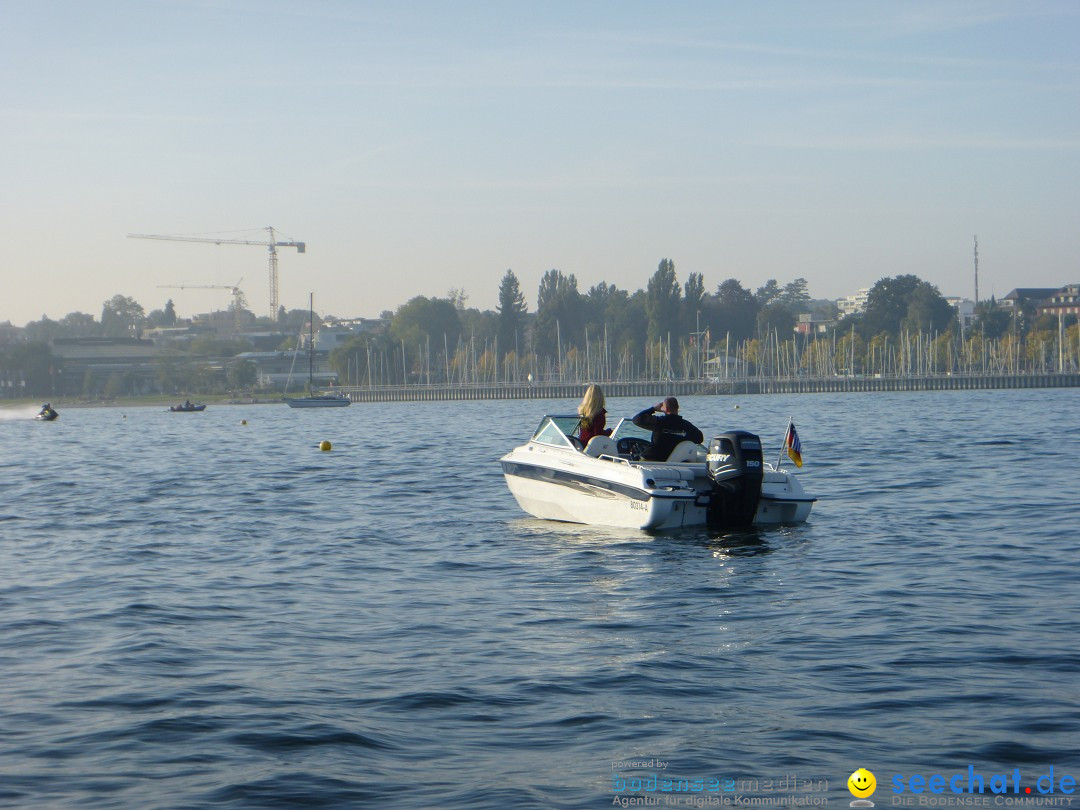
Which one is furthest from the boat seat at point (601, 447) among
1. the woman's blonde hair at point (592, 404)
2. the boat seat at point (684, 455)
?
the boat seat at point (684, 455)

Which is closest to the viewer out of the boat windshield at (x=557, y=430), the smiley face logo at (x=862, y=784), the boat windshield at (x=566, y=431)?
the smiley face logo at (x=862, y=784)

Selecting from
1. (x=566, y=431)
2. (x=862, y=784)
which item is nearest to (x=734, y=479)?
(x=566, y=431)

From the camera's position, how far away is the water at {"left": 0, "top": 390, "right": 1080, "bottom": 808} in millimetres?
7802

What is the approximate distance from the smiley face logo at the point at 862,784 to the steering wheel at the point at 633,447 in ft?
38.3

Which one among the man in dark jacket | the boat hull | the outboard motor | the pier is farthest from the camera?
the pier

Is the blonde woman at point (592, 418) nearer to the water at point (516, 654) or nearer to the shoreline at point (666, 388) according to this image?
the water at point (516, 654)

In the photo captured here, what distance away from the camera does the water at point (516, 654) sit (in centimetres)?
780

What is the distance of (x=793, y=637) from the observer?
37.1 ft

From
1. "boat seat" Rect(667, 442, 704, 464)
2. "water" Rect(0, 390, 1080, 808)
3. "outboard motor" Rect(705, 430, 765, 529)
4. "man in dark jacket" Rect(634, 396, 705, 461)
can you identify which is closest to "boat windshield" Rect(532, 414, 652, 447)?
"man in dark jacket" Rect(634, 396, 705, 461)

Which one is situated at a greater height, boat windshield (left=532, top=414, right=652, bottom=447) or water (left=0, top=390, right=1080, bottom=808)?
boat windshield (left=532, top=414, right=652, bottom=447)

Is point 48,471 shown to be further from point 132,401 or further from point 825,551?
point 132,401

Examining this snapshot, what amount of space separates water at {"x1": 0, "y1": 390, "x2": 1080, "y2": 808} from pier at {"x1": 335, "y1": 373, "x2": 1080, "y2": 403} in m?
137

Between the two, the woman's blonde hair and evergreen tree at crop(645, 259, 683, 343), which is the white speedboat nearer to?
the woman's blonde hair

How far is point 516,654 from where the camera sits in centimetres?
1089
